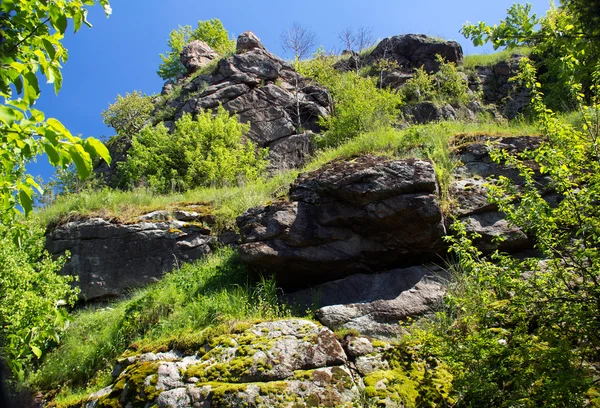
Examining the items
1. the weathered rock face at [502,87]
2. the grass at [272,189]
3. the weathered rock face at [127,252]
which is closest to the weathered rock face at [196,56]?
the weathered rock face at [502,87]

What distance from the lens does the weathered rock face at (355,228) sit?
7406 mm

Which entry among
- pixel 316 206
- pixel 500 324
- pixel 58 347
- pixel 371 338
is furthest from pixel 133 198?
pixel 500 324

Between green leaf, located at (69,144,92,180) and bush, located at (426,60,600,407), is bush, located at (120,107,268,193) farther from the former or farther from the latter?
green leaf, located at (69,144,92,180)

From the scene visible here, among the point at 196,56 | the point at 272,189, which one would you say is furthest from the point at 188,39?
the point at 272,189

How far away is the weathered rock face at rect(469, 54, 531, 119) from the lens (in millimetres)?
22281

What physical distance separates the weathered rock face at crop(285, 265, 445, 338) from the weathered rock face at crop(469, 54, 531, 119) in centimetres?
1763

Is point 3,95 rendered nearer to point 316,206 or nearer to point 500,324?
point 500,324

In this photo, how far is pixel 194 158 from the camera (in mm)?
16297

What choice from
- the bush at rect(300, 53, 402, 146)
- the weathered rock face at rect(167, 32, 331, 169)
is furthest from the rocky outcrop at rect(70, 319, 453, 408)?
the weathered rock face at rect(167, 32, 331, 169)

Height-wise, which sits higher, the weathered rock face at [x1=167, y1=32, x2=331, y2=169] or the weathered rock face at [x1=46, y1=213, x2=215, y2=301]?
the weathered rock face at [x1=167, y1=32, x2=331, y2=169]

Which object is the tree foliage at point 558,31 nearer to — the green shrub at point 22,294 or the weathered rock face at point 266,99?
the green shrub at point 22,294

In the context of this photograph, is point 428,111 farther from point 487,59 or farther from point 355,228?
point 355,228

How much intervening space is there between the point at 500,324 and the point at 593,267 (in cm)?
122

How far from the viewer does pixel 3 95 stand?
296cm
